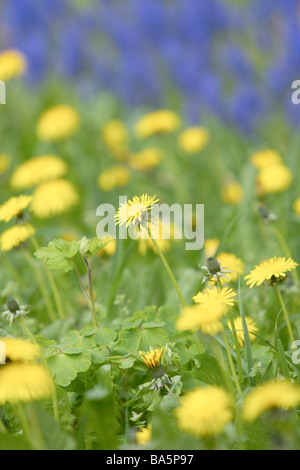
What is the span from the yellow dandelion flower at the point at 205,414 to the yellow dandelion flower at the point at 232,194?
1334 millimetres

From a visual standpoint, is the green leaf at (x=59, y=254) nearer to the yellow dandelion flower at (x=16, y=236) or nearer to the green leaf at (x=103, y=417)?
the yellow dandelion flower at (x=16, y=236)

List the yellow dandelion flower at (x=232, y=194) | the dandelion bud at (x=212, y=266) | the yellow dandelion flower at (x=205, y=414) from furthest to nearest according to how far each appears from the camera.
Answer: the yellow dandelion flower at (x=232, y=194) < the dandelion bud at (x=212, y=266) < the yellow dandelion flower at (x=205, y=414)

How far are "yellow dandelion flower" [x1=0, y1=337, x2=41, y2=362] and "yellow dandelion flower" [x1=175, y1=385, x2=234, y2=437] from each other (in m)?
0.25

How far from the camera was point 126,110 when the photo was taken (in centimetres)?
373

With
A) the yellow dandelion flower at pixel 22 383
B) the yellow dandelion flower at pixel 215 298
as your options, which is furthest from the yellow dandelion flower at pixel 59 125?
the yellow dandelion flower at pixel 22 383

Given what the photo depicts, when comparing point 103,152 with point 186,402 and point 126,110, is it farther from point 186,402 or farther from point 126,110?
point 186,402

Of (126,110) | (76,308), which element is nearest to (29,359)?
(76,308)

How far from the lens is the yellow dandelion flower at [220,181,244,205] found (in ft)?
7.08

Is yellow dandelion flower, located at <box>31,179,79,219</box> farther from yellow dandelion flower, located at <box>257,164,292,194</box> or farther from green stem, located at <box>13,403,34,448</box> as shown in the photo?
green stem, located at <box>13,403,34,448</box>

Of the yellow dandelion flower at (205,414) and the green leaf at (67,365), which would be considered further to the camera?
the green leaf at (67,365)

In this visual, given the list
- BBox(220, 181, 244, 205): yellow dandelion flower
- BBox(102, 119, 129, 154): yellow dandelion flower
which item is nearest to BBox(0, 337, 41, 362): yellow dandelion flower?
BBox(220, 181, 244, 205): yellow dandelion flower

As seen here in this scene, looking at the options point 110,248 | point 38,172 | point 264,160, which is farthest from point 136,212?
point 264,160

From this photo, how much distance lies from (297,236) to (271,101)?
1139 millimetres

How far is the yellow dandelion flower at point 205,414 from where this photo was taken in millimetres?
768
